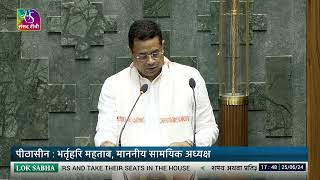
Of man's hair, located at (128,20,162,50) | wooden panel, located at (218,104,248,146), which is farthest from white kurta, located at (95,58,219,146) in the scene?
wooden panel, located at (218,104,248,146)

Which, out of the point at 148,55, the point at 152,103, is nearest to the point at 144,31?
the point at 148,55

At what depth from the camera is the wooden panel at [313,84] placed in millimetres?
1176

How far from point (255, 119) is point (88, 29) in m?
1.21

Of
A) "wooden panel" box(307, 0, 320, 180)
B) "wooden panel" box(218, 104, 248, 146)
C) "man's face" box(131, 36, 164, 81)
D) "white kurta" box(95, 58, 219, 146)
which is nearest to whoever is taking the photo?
"wooden panel" box(307, 0, 320, 180)

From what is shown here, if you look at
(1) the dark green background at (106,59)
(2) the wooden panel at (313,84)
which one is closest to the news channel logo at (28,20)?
(1) the dark green background at (106,59)

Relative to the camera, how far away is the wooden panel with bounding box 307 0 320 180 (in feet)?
3.86

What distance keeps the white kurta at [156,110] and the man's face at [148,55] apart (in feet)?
0.17

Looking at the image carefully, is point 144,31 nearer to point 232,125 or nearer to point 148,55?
point 148,55

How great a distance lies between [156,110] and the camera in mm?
2805

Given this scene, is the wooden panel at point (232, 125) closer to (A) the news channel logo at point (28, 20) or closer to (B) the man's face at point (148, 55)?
(B) the man's face at point (148, 55)

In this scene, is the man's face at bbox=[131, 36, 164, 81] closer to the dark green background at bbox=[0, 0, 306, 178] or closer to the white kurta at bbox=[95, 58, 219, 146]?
the white kurta at bbox=[95, 58, 219, 146]

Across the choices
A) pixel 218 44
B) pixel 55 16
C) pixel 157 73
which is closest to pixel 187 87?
pixel 157 73

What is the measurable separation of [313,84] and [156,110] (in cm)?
165

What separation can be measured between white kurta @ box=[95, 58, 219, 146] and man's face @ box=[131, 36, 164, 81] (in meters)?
0.05
